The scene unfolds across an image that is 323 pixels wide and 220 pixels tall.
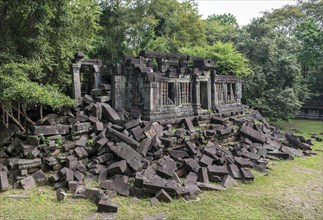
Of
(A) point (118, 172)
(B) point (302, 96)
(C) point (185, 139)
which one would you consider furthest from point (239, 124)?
(B) point (302, 96)

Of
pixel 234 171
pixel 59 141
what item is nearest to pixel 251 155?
pixel 234 171

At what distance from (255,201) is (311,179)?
3.31m

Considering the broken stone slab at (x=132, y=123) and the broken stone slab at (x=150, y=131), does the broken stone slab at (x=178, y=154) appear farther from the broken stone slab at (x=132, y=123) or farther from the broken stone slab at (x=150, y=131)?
the broken stone slab at (x=132, y=123)

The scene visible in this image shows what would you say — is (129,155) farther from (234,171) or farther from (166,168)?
(234,171)

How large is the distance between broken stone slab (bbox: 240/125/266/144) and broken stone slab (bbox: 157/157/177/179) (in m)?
4.91

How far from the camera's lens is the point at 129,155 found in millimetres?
7766

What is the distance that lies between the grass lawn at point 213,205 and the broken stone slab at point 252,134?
3.68 metres

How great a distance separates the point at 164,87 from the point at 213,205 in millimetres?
5360

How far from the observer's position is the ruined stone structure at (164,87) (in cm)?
1008

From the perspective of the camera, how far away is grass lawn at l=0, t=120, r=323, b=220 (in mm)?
5789

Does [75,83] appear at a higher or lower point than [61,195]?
higher

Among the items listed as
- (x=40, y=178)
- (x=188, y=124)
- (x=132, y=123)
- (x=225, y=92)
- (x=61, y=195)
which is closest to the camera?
(x=61, y=195)

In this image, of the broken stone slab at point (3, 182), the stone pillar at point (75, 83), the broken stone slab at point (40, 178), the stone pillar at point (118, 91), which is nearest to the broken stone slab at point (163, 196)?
the broken stone slab at point (40, 178)

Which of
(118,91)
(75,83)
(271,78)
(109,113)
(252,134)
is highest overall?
(271,78)
